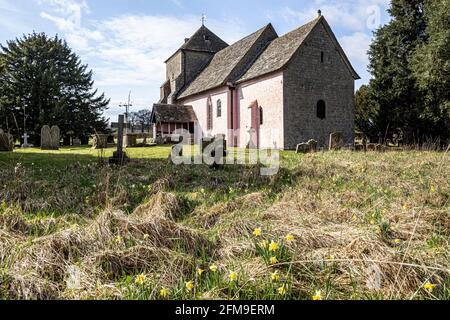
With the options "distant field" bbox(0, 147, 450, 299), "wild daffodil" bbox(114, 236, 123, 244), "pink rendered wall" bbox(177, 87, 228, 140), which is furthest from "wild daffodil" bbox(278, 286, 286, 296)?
"pink rendered wall" bbox(177, 87, 228, 140)

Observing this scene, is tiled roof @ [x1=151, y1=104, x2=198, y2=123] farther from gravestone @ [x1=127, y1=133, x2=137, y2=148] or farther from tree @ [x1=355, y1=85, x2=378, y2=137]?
tree @ [x1=355, y1=85, x2=378, y2=137]

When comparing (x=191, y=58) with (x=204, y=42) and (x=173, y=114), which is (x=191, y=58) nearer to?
(x=204, y=42)

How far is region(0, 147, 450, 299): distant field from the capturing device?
2.67 metres

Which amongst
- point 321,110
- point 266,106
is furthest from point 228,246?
point 321,110

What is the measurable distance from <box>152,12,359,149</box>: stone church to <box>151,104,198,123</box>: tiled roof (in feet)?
1.66

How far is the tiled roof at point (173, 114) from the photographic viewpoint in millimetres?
30250

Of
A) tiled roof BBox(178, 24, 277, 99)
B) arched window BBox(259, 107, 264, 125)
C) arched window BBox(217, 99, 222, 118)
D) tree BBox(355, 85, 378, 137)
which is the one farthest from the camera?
arched window BBox(217, 99, 222, 118)

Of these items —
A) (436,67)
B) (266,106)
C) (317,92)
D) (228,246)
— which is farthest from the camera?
(266,106)

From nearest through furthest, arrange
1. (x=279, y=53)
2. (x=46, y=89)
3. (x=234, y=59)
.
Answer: (x=279, y=53), (x=234, y=59), (x=46, y=89)

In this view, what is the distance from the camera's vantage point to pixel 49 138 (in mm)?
19438

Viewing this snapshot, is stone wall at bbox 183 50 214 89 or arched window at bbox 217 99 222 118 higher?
stone wall at bbox 183 50 214 89

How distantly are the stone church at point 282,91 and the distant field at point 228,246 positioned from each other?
51.0ft

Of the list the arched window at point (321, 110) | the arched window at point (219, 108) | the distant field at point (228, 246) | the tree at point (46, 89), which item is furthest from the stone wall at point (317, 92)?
the tree at point (46, 89)

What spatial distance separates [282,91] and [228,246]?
18804 millimetres
